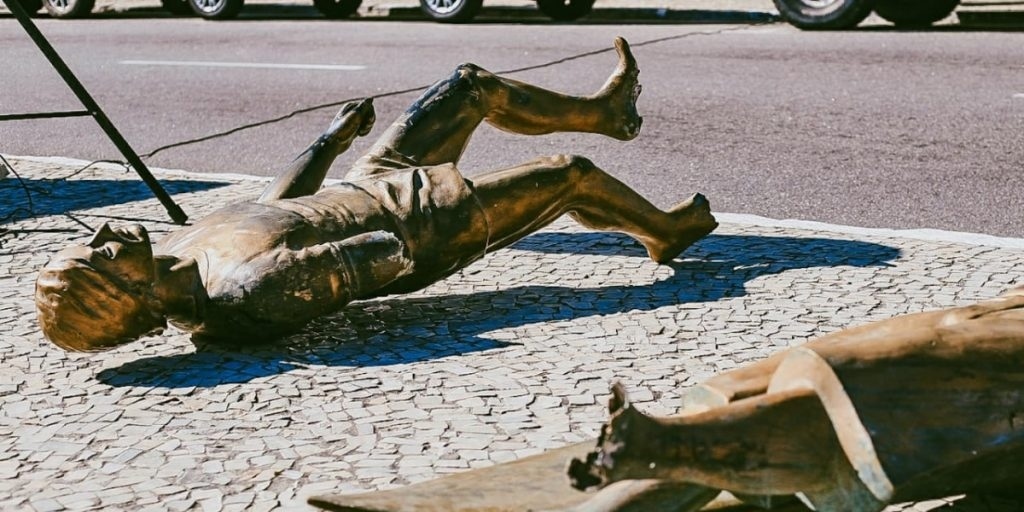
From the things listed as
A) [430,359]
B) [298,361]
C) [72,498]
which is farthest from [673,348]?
[72,498]

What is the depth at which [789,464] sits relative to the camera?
2473 mm

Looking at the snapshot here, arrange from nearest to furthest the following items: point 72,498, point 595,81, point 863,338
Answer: point 863,338 → point 72,498 → point 595,81

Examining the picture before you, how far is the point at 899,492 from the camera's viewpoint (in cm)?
251

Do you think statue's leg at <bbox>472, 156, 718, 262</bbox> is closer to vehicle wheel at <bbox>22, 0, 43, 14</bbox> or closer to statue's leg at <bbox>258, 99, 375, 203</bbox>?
statue's leg at <bbox>258, 99, 375, 203</bbox>

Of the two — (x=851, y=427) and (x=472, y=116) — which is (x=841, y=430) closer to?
(x=851, y=427)

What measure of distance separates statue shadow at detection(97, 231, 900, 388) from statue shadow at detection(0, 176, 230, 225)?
2.07m

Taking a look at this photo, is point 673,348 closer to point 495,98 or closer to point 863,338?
point 495,98

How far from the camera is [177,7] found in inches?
675

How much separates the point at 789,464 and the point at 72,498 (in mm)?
1687

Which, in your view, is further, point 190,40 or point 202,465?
point 190,40

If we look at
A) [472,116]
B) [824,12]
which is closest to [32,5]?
[824,12]

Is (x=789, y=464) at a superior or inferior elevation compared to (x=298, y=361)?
superior

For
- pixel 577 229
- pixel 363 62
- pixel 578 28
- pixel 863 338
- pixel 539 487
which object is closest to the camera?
pixel 863 338

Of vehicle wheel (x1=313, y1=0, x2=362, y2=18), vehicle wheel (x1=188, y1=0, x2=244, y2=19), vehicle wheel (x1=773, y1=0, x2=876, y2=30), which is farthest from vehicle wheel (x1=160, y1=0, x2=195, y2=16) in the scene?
vehicle wheel (x1=773, y1=0, x2=876, y2=30)
